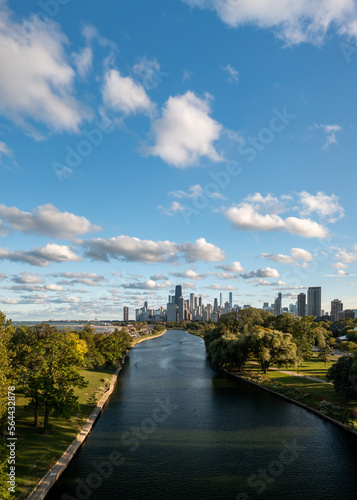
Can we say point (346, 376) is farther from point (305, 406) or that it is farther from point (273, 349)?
point (273, 349)

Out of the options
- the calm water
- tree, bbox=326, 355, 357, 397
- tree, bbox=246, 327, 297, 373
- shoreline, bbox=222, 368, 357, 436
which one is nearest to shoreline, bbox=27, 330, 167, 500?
the calm water

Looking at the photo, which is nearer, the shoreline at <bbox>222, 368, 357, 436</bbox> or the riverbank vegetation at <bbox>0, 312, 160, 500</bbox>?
the riverbank vegetation at <bbox>0, 312, 160, 500</bbox>

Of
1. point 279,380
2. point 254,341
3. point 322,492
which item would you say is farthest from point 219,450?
point 254,341

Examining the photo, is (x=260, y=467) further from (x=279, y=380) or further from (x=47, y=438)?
(x=279, y=380)

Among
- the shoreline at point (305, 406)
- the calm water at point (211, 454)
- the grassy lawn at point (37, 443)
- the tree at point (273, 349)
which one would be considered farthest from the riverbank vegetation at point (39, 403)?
the tree at point (273, 349)

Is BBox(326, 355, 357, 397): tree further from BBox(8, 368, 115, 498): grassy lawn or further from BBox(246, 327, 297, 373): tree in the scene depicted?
BBox(8, 368, 115, 498): grassy lawn

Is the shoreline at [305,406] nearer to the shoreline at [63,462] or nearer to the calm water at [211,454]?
the calm water at [211,454]

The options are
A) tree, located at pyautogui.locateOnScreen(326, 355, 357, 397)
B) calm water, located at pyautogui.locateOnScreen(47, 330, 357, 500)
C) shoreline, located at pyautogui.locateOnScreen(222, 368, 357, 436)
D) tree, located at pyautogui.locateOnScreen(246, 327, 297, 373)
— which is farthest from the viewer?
tree, located at pyautogui.locateOnScreen(246, 327, 297, 373)
